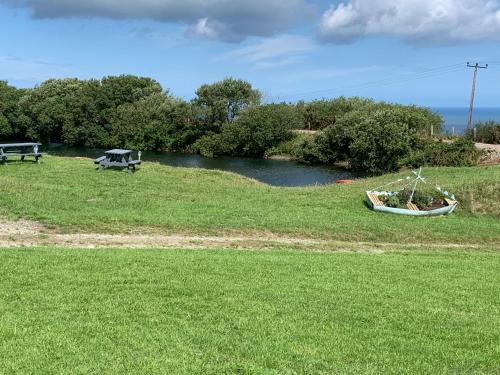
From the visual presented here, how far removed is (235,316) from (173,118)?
84.4 meters

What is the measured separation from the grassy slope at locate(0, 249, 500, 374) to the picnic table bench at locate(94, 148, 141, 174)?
17.1 metres

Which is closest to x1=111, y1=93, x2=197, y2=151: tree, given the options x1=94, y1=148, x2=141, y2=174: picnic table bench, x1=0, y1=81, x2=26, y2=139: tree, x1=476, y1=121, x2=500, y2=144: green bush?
x1=0, y1=81, x2=26, y2=139: tree

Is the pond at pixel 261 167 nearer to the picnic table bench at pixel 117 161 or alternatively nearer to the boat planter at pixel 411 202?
the picnic table bench at pixel 117 161

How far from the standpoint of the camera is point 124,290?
9.41 metres

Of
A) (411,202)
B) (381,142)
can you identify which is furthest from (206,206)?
(381,142)

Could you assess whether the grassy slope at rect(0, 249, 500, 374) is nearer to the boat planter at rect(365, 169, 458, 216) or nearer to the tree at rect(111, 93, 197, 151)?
the boat planter at rect(365, 169, 458, 216)

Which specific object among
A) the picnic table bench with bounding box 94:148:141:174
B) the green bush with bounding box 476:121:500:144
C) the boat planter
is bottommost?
the boat planter

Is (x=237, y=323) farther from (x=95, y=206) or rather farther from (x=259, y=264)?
(x=95, y=206)

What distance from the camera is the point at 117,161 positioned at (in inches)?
1195

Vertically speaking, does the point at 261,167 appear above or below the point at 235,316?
below

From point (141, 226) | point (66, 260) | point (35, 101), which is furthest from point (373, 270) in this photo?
point (35, 101)

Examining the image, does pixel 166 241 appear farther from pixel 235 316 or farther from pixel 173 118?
pixel 173 118

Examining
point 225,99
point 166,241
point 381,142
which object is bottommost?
point 166,241

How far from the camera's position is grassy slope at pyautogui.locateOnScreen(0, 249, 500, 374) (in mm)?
6496
